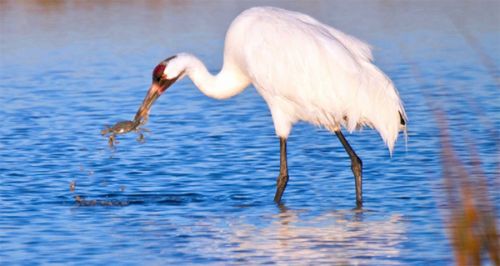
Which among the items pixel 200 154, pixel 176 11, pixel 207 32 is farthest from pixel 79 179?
pixel 176 11

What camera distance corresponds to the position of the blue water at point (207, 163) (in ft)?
26.0

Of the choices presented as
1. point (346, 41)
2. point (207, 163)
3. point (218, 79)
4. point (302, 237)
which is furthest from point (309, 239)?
point (207, 163)

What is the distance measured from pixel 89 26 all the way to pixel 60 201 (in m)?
10.5

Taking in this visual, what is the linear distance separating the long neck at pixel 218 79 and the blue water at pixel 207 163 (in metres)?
0.68

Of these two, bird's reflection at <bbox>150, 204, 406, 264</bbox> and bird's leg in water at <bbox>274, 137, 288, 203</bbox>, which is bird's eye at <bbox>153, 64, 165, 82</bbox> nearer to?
bird's leg in water at <bbox>274, 137, 288, 203</bbox>

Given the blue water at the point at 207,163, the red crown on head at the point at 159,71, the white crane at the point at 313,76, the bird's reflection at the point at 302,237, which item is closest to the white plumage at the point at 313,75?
the white crane at the point at 313,76

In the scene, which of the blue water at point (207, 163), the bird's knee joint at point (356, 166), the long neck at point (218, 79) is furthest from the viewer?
the long neck at point (218, 79)

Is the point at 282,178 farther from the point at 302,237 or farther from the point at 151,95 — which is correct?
the point at 302,237

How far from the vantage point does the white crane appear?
9.16 m

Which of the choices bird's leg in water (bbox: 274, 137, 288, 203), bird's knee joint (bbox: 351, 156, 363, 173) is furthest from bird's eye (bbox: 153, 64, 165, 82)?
bird's knee joint (bbox: 351, 156, 363, 173)

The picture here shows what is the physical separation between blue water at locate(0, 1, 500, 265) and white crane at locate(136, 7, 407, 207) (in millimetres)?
339

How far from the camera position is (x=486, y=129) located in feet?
38.0

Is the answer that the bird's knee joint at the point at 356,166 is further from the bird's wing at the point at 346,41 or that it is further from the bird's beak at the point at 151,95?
the bird's beak at the point at 151,95

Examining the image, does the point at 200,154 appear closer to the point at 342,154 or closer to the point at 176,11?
the point at 342,154
